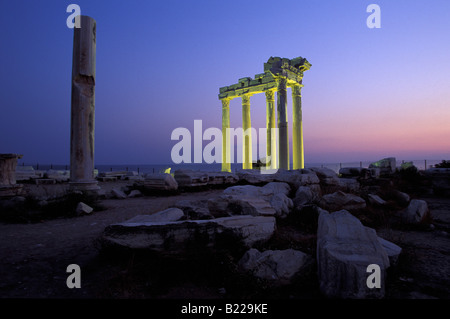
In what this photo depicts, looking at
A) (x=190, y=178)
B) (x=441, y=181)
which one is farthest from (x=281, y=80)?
(x=441, y=181)

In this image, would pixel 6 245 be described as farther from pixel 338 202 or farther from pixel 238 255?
pixel 338 202

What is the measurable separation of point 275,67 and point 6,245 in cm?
1757

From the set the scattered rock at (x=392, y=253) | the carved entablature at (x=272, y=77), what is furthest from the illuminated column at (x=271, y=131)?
the scattered rock at (x=392, y=253)

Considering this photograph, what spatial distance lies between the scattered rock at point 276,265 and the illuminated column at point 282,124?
52.7 feet

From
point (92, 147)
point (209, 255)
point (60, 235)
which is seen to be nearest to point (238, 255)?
point (209, 255)

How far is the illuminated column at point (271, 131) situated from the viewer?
21.0 m

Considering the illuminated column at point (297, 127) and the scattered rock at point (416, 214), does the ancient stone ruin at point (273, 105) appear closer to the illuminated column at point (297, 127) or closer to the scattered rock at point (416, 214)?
the illuminated column at point (297, 127)

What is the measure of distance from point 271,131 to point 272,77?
4403 mm

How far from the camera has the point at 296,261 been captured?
2.82 metres

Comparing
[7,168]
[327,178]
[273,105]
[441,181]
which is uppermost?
[273,105]

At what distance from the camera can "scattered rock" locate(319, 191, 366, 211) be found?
19.3 feet

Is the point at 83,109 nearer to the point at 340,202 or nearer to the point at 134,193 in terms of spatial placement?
the point at 134,193

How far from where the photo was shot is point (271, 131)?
70.7 ft

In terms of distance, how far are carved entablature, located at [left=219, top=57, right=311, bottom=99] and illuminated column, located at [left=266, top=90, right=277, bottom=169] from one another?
3.15 feet
